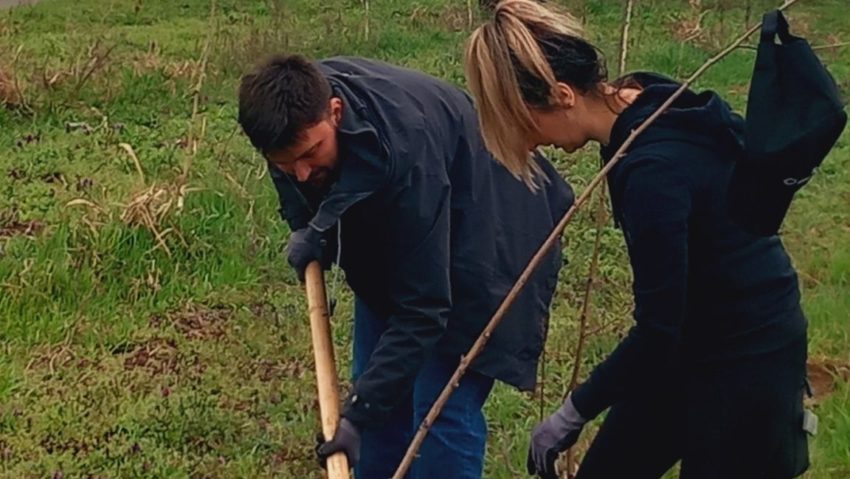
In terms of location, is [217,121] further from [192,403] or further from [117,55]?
[192,403]

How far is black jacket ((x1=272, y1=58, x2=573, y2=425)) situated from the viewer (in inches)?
108

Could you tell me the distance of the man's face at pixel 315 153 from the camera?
264 centimetres

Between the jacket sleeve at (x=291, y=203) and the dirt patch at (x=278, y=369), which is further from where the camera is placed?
the dirt patch at (x=278, y=369)

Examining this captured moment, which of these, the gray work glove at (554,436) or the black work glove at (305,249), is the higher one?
the black work glove at (305,249)

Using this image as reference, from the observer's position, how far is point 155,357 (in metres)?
4.73

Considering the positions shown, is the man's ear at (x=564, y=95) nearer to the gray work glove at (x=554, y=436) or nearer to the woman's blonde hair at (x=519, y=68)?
the woman's blonde hair at (x=519, y=68)

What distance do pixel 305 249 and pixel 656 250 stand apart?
1.00 metres

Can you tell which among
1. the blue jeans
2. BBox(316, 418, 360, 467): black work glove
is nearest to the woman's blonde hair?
BBox(316, 418, 360, 467): black work glove

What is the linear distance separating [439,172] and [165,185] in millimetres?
3125

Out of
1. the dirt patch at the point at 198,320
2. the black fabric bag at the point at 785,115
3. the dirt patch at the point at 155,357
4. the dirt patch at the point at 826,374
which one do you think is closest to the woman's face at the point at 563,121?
the black fabric bag at the point at 785,115

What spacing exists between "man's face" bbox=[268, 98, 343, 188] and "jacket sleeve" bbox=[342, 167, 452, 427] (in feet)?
0.49

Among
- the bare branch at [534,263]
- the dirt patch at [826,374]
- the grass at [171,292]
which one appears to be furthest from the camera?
the dirt patch at [826,374]

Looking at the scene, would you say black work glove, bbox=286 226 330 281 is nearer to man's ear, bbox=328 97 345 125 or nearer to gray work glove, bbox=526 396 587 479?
man's ear, bbox=328 97 345 125

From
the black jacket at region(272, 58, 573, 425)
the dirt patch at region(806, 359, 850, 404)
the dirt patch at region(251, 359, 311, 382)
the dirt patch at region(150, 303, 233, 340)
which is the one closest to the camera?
the black jacket at region(272, 58, 573, 425)
